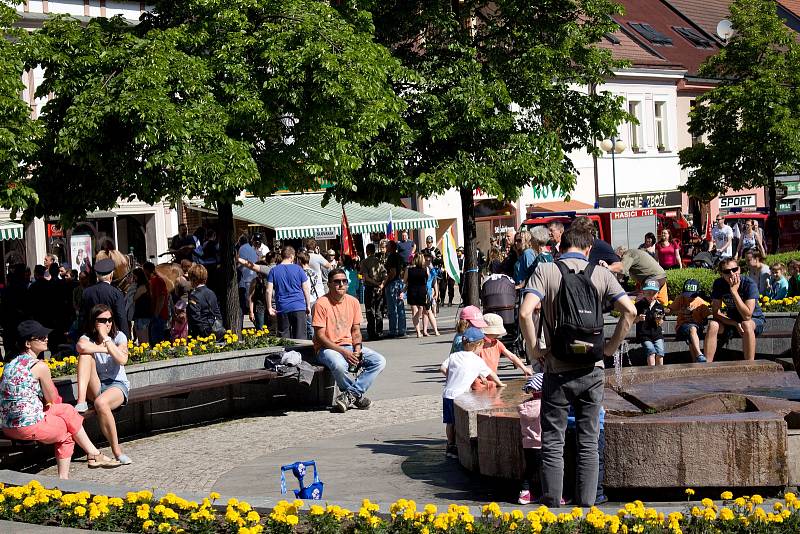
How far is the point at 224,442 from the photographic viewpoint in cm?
1270

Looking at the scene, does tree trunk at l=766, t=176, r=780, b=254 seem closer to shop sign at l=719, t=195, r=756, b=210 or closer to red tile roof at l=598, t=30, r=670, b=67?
red tile roof at l=598, t=30, r=670, b=67

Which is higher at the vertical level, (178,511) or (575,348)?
(575,348)

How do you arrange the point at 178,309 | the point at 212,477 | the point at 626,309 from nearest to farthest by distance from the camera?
the point at 626,309 → the point at 212,477 → the point at 178,309

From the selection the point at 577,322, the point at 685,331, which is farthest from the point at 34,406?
the point at 685,331

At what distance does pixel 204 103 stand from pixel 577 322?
11855 mm

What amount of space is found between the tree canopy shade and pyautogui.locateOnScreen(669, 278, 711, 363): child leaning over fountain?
8837 millimetres

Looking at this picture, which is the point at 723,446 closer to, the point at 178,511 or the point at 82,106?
the point at 178,511

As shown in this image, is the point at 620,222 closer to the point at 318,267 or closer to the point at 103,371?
the point at 318,267

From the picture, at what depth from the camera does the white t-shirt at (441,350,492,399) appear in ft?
35.5

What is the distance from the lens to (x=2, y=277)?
34.6 metres

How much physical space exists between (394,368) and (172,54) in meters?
5.39

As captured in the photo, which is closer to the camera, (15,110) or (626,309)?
(626,309)

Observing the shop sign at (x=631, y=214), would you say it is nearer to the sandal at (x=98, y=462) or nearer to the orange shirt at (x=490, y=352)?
the orange shirt at (x=490, y=352)

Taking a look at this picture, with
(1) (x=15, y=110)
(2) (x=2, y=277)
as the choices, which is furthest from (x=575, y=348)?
(2) (x=2, y=277)
